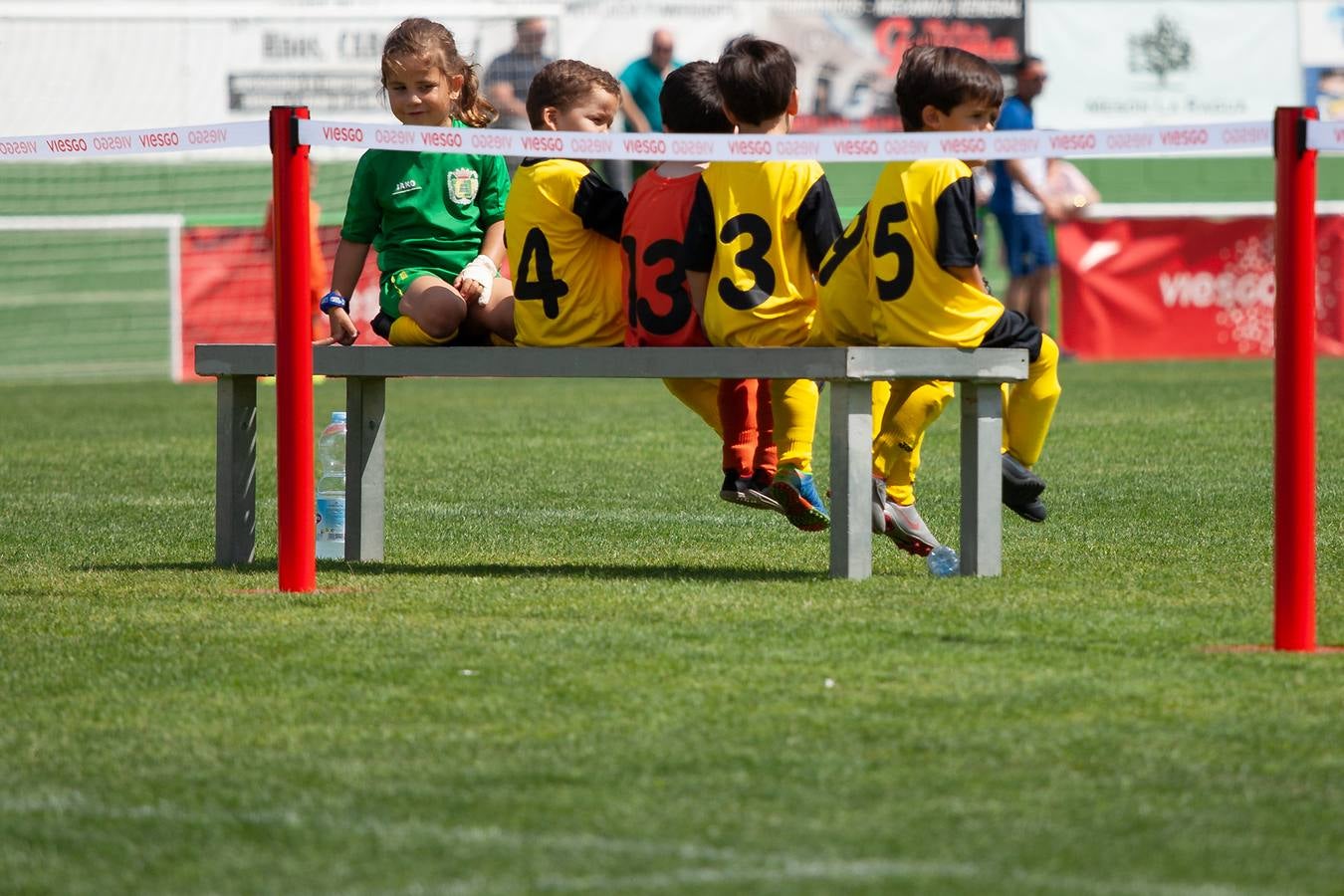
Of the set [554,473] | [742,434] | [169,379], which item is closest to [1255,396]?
[554,473]

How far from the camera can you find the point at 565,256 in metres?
6.41

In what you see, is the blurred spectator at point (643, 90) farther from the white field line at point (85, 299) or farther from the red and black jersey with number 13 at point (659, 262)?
the red and black jersey with number 13 at point (659, 262)

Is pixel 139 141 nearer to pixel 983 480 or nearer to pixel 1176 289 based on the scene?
pixel 983 480

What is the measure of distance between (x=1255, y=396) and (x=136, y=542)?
8.15 meters

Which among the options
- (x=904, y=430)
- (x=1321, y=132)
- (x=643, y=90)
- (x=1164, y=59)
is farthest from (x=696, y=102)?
(x=1164, y=59)

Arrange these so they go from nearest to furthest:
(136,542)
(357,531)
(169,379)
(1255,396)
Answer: (357,531) < (136,542) < (1255,396) < (169,379)

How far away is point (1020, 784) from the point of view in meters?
3.48

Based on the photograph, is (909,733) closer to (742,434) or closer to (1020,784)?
(1020,784)

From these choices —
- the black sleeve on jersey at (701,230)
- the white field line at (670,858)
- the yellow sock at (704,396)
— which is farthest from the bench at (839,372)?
the white field line at (670,858)

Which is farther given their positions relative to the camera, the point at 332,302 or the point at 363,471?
the point at 363,471

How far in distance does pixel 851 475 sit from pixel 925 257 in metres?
0.64

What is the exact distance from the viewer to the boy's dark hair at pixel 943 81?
6160 millimetres

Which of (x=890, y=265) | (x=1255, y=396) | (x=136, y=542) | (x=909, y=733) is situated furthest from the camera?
(x=1255, y=396)

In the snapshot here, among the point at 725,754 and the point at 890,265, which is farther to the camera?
the point at 890,265
